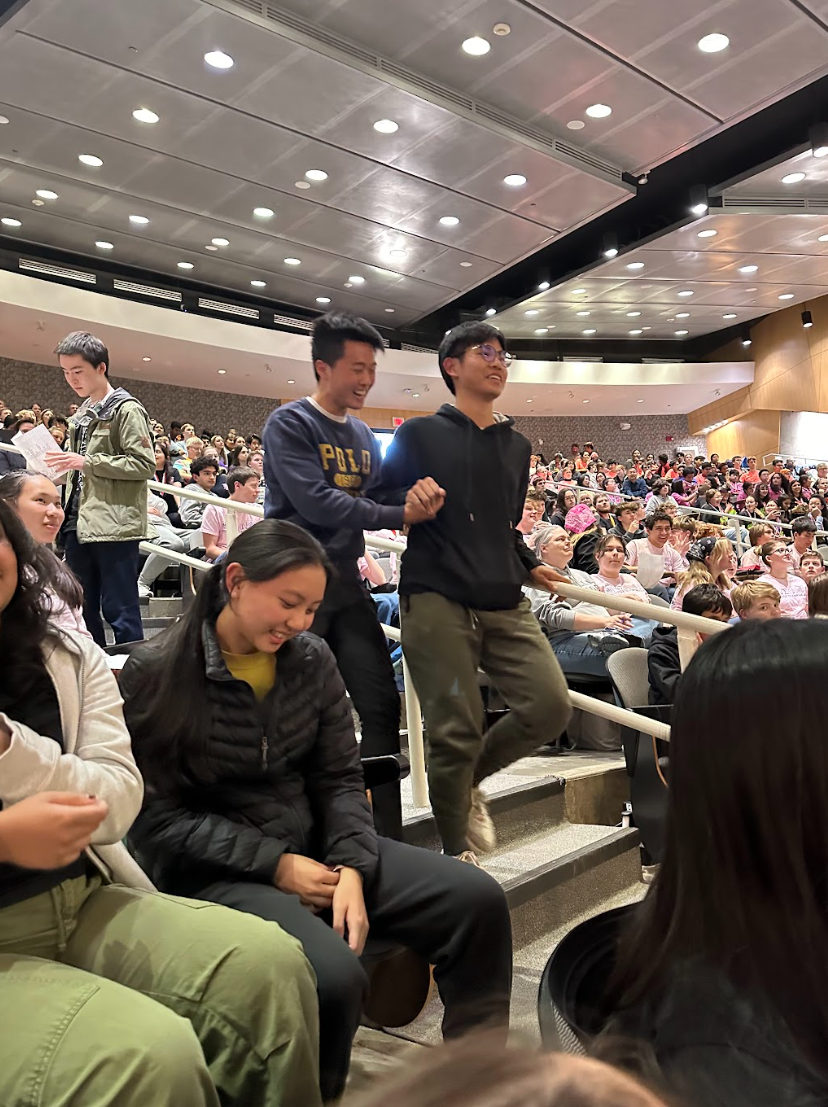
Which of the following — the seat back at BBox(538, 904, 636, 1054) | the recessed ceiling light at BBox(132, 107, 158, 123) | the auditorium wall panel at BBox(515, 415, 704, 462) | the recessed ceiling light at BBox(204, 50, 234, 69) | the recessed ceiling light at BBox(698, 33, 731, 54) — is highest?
the recessed ceiling light at BBox(132, 107, 158, 123)

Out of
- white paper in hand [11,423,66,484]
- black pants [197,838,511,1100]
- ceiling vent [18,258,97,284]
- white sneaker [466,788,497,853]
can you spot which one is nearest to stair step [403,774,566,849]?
white sneaker [466,788,497,853]

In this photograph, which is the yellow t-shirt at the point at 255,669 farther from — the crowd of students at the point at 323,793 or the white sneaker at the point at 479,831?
the white sneaker at the point at 479,831

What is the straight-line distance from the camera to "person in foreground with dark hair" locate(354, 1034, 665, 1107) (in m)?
0.36

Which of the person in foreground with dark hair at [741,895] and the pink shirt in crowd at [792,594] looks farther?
the pink shirt in crowd at [792,594]

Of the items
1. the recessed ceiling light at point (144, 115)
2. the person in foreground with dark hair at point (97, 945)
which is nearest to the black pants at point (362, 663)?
the person in foreground with dark hair at point (97, 945)

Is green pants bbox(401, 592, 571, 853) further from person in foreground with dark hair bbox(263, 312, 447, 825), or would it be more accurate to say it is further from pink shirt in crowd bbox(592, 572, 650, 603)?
pink shirt in crowd bbox(592, 572, 650, 603)

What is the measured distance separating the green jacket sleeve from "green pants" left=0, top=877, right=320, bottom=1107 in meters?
1.98

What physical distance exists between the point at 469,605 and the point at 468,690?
204mm

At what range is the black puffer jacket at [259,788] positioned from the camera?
4.54 feet

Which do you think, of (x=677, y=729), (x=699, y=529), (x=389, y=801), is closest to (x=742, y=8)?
(x=699, y=529)

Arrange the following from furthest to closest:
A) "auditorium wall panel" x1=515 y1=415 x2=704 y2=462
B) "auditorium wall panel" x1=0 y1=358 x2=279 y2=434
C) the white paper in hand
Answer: "auditorium wall panel" x1=515 y1=415 x2=704 y2=462, "auditorium wall panel" x1=0 y1=358 x2=279 y2=434, the white paper in hand

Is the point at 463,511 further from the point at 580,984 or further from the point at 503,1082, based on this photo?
the point at 503,1082

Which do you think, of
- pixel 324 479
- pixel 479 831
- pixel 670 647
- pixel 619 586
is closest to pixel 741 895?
pixel 479 831

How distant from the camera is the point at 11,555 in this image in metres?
1.25
